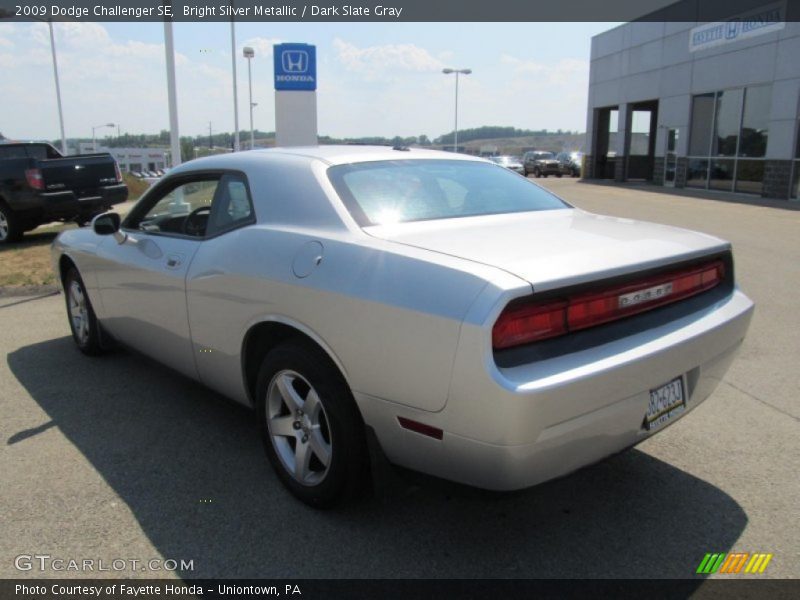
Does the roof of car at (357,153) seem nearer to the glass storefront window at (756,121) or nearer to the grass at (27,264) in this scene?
the grass at (27,264)

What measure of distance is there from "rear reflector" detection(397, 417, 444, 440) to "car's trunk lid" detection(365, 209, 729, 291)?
2.04ft

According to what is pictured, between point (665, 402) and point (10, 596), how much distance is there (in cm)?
265

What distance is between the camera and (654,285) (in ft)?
9.05

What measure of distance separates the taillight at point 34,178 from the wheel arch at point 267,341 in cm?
919

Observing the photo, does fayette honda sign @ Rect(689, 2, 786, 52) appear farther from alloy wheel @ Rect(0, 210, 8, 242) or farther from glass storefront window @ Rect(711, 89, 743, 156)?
alloy wheel @ Rect(0, 210, 8, 242)

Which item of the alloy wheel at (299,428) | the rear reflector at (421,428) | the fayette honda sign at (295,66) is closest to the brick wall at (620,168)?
the fayette honda sign at (295,66)

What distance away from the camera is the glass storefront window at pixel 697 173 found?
23.7 metres

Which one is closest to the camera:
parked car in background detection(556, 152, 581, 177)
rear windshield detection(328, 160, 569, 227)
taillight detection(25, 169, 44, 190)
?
rear windshield detection(328, 160, 569, 227)

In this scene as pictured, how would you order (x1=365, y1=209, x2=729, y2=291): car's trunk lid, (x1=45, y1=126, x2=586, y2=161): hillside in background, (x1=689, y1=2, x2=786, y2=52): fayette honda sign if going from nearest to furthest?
(x1=365, y1=209, x2=729, y2=291): car's trunk lid
(x1=689, y1=2, x2=786, y2=52): fayette honda sign
(x1=45, y1=126, x2=586, y2=161): hillside in background

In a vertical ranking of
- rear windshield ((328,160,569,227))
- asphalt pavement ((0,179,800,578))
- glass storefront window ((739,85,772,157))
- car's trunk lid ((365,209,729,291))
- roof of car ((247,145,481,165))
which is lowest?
asphalt pavement ((0,179,800,578))

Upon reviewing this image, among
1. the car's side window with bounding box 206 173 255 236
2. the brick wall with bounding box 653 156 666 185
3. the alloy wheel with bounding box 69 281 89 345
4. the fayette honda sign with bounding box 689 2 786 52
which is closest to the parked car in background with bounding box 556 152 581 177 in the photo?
the brick wall with bounding box 653 156 666 185

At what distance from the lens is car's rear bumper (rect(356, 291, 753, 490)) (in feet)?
7.28

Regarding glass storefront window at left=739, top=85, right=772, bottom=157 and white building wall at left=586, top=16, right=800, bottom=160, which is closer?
white building wall at left=586, top=16, right=800, bottom=160

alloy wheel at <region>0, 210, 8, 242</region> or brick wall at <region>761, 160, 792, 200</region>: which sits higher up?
brick wall at <region>761, 160, 792, 200</region>
